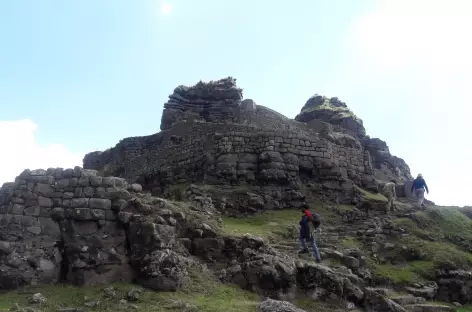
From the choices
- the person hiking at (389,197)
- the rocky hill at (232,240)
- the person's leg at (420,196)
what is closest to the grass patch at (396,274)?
the rocky hill at (232,240)

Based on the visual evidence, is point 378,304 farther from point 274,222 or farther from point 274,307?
point 274,222

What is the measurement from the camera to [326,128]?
94.2 feet

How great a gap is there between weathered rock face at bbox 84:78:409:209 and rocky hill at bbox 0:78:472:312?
8cm

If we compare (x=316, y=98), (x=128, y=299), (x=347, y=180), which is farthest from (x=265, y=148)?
(x=316, y=98)

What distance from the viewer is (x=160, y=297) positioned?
11.4 metres

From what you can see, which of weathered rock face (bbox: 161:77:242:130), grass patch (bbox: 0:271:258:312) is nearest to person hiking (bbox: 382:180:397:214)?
grass patch (bbox: 0:271:258:312)

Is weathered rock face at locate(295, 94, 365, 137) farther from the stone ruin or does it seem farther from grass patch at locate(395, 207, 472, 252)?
the stone ruin

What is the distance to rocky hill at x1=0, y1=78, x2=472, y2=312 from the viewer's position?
12008mm

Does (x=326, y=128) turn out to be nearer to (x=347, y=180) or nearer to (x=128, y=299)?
(x=347, y=180)

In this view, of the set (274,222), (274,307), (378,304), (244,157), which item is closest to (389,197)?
(274,222)

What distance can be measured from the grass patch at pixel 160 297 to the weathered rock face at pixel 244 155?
845cm

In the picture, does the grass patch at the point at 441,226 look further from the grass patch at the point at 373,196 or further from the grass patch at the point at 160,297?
the grass patch at the point at 160,297

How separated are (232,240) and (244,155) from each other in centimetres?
906

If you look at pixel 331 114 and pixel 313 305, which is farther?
pixel 331 114
